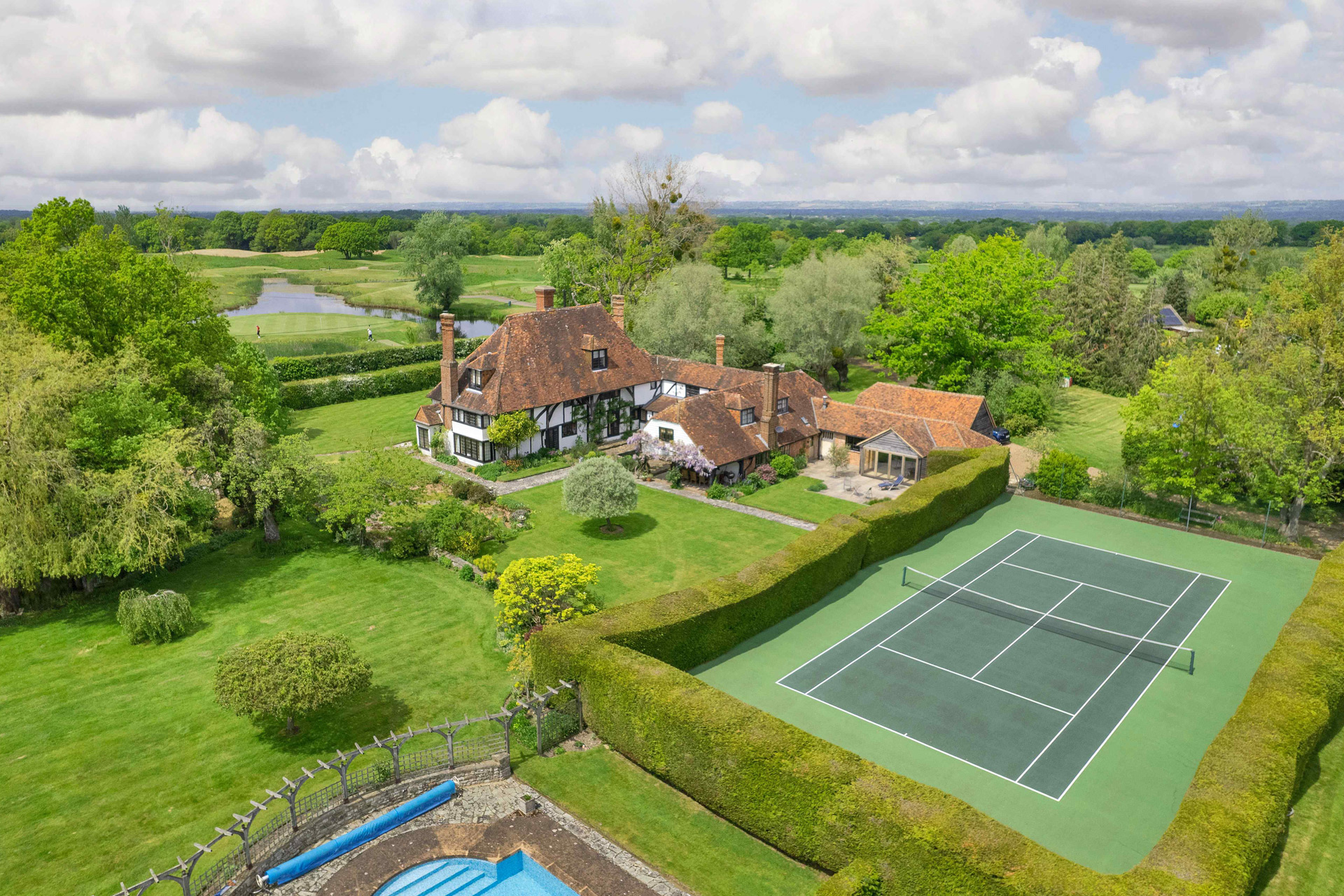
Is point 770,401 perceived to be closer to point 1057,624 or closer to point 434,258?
point 1057,624

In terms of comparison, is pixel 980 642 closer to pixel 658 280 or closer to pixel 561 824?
pixel 561 824

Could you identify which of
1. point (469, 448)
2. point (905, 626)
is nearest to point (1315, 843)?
point (905, 626)

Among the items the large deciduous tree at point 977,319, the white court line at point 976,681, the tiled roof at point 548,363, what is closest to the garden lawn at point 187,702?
the white court line at point 976,681

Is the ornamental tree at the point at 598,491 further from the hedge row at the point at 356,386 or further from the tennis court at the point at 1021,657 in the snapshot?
the hedge row at the point at 356,386

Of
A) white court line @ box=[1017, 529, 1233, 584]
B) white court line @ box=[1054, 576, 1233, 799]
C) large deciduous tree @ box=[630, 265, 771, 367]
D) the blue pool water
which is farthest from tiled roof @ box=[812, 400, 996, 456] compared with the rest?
the blue pool water

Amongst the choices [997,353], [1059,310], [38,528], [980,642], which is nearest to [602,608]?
[980,642]

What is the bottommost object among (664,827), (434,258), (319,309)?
(664,827)
